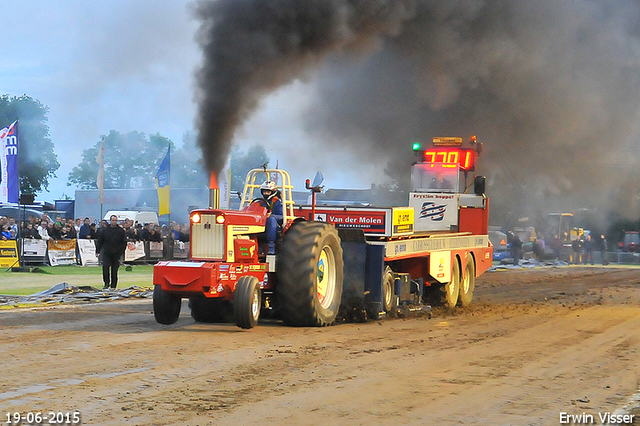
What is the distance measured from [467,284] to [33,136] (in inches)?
2318

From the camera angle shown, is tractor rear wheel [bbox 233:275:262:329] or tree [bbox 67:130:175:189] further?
tree [bbox 67:130:175:189]

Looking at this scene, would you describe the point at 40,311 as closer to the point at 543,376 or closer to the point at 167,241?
the point at 543,376

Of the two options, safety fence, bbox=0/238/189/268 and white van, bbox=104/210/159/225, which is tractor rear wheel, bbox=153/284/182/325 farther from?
white van, bbox=104/210/159/225

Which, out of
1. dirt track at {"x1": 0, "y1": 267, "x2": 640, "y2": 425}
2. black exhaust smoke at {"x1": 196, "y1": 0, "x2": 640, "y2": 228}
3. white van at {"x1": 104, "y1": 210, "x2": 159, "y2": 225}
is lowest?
dirt track at {"x1": 0, "y1": 267, "x2": 640, "y2": 425}

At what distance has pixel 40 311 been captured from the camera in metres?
13.3

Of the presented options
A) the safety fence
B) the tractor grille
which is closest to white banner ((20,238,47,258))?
the safety fence

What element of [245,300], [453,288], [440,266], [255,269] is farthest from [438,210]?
[245,300]

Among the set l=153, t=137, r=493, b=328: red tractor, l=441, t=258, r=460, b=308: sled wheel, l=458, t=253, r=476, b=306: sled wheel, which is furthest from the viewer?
l=458, t=253, r=476, b=306: sled wheel

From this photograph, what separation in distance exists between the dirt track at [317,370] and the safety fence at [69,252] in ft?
35.3

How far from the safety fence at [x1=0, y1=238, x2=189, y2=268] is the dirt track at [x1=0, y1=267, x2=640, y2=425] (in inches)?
424

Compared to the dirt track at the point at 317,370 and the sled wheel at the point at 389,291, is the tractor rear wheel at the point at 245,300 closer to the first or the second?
the dirt track at the point at 317,370

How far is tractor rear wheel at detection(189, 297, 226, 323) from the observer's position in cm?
1208

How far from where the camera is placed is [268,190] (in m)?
11.5

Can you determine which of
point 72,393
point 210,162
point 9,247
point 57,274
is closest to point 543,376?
point 72,393
